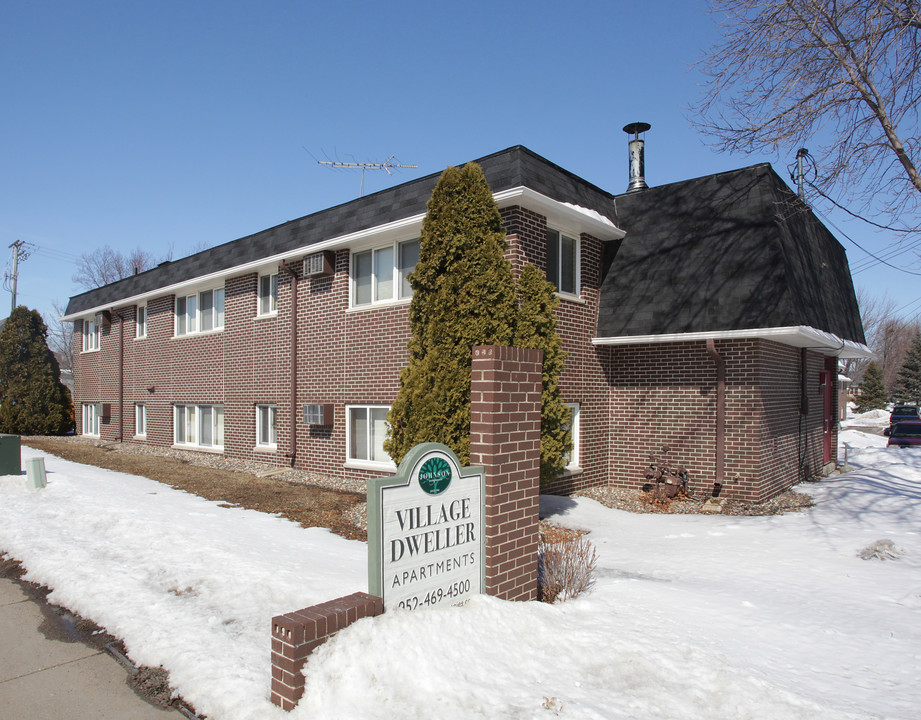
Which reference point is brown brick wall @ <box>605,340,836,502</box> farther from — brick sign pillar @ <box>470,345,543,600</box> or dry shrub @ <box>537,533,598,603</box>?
brick sign pillar @ <box>470,345,543,600</box>

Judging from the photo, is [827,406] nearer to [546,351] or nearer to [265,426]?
[546,351]

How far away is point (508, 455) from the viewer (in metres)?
5.27

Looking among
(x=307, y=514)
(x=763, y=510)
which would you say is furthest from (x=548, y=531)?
(x=763, y=510)

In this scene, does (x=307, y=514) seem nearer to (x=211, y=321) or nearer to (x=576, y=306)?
(x=576, y=306)

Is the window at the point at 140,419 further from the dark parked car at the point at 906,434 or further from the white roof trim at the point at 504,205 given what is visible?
the dark parked car at the point at 906,434

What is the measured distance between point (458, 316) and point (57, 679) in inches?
249

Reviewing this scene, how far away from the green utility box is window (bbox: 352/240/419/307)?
6.98m

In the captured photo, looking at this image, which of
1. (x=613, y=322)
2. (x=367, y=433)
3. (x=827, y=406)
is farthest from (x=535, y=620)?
(x=827, y=406)

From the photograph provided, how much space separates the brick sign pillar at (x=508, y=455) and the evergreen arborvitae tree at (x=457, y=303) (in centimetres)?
352

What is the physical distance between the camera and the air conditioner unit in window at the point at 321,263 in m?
13.9

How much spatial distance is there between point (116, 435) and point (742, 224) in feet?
70.1

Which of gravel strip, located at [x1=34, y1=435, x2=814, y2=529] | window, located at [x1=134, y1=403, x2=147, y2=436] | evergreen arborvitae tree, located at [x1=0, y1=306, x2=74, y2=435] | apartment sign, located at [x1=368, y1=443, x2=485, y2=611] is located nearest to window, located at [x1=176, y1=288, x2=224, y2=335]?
window, located at [x1=134, y1=403, x2=147, y2=436]

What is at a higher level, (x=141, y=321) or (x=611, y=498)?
(x=141, y=321)

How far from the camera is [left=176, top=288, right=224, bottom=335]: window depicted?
59.8 ft
